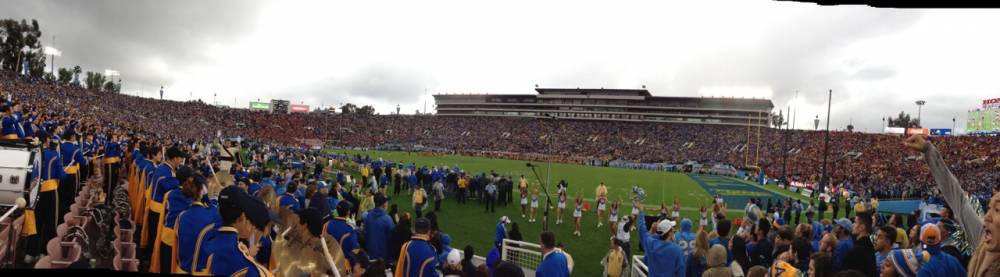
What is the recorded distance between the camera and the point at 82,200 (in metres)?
6.34

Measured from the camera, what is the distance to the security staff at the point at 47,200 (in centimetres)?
523

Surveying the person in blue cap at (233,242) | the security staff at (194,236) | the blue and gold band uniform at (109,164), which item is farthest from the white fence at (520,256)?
the blue and gold band uniform at (109,164)

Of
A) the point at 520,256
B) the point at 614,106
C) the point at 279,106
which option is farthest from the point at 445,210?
the point at 279,106

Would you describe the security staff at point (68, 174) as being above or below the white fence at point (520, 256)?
above

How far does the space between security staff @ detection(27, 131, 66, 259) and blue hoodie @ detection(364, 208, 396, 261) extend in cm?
347

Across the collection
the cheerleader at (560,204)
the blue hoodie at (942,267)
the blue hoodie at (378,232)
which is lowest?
the cheerleader at (560,204)

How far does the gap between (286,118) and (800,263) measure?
6844cm

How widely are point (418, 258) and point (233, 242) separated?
180cm

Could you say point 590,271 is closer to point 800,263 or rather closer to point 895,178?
point 800,263

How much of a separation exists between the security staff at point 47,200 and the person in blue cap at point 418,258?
14.3 feet

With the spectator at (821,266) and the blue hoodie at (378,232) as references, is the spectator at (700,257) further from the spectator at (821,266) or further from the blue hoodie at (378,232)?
the blue hoodie at (378,232)

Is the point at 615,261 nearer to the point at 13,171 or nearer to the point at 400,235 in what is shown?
the point at 400,235

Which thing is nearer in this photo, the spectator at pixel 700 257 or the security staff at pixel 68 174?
the spectator at pixel 700 257

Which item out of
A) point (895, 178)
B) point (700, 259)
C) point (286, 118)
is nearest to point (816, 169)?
point (895, 178)
